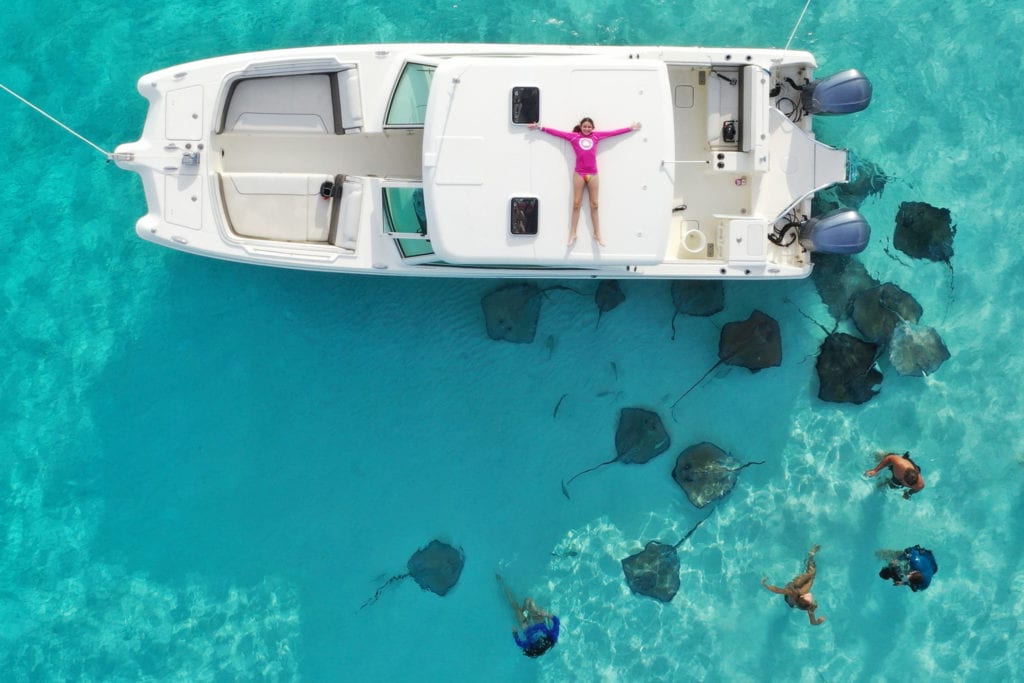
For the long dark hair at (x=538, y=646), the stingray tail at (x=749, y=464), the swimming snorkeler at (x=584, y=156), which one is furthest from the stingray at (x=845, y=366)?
the long dark hair at (x=538, y=646)

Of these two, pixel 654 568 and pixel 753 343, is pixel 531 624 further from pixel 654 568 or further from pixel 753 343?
pixel 753 343

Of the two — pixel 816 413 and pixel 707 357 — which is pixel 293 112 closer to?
pixel 707 357

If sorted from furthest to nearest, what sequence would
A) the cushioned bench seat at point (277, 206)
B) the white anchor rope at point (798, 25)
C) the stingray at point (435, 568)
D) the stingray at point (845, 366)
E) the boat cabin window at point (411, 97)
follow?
the stingray at point (435, 568) → the stingray at point (845, 366) → the white anchor rope at point (798, 25) → the cushioned bench seat at point (277, 206) → the boat cabin window at point (411, 97)

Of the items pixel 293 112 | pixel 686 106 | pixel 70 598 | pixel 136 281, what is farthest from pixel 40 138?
pixel 686 106

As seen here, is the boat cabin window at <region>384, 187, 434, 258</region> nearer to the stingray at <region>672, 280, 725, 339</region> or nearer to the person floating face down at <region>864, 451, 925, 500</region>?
the stingray at <region>672, 280, 725, 339</region>

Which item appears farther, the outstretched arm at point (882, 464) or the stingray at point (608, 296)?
the stingray at point (608, 296)

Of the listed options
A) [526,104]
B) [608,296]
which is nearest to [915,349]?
[608,296]

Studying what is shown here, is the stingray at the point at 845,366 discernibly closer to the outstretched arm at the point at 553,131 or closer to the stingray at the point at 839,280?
the stingray at the point at 839,280

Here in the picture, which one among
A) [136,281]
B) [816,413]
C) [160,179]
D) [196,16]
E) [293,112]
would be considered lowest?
[816,413]
